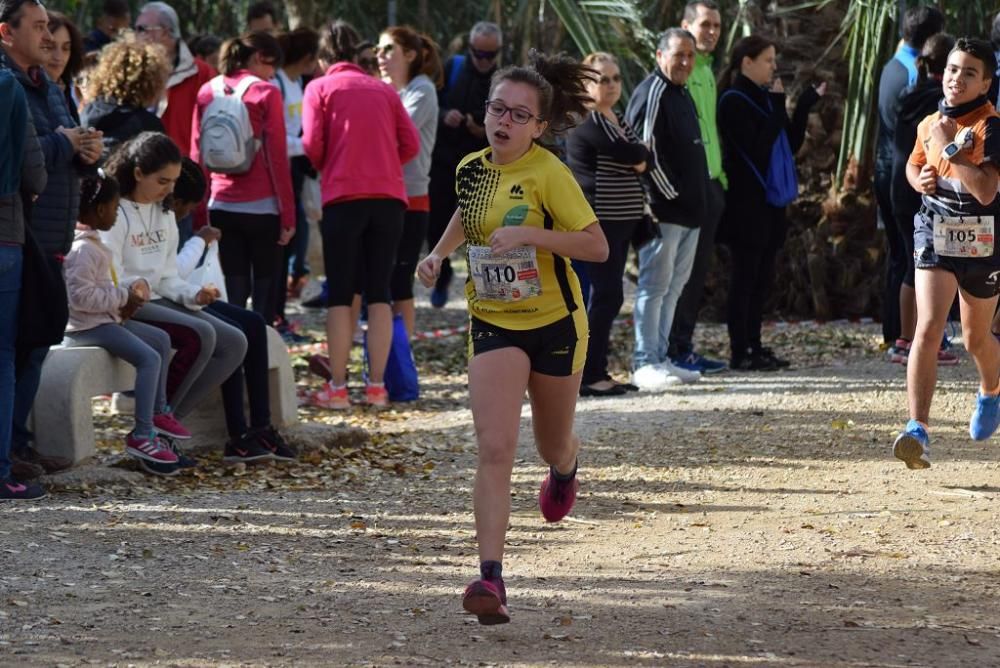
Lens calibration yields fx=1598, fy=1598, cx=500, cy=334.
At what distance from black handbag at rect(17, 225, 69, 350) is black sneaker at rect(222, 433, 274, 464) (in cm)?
130

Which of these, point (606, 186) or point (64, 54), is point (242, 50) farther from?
point (606, 186)

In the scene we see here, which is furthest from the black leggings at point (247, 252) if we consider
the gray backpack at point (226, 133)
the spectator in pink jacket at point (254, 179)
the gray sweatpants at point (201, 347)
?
the gray sweatpants at point (201, 347)

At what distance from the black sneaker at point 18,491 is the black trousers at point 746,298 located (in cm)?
513

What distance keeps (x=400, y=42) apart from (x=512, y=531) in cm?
423

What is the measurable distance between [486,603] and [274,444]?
3.25 metres

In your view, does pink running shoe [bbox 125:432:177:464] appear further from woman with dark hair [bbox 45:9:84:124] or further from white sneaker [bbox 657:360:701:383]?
white sneaker [bbox 657:360:701:383]

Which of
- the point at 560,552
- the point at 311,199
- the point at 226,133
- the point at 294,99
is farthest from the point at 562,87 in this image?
the point at 311,199

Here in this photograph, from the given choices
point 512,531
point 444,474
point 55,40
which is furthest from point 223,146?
point 512,531

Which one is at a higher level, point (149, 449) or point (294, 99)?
point (294, 99)

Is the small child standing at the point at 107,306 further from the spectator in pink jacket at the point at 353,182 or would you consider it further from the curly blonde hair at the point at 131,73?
the spectator in pink jacket at the point at 353,182

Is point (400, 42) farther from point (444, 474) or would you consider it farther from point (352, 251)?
point (444, 474)

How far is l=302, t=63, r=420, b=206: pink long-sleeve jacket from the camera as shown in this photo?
29.7ft

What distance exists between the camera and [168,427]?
7457 mm

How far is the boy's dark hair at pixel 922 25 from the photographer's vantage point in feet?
32.6
